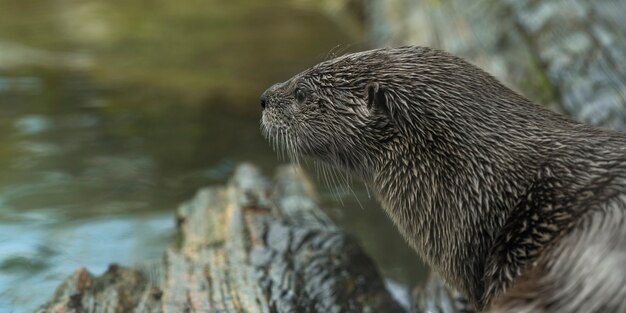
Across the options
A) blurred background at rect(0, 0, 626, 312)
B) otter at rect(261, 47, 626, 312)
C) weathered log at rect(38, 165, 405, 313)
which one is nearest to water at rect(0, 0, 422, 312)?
blurred background at rect(0, 0, 626, 312)

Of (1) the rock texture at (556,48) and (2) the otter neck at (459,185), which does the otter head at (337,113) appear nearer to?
(2) the otter neck at (459,185)

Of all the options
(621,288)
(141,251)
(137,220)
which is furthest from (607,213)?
(137,220)

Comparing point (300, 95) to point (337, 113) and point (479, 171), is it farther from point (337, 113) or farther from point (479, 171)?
point (479, 171)

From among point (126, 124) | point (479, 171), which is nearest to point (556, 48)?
point (479, 171)

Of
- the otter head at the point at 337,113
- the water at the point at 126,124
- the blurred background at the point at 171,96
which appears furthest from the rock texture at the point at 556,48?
the otter head at the point at 337,113

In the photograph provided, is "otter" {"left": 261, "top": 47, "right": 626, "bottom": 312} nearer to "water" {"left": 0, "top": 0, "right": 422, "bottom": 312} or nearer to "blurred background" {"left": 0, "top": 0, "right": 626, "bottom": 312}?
"blurred background" {"left": 0, "top": 0, "right": 626, "bottom": 312}

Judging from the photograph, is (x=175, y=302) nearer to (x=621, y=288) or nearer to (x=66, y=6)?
(x=621, y=288)
